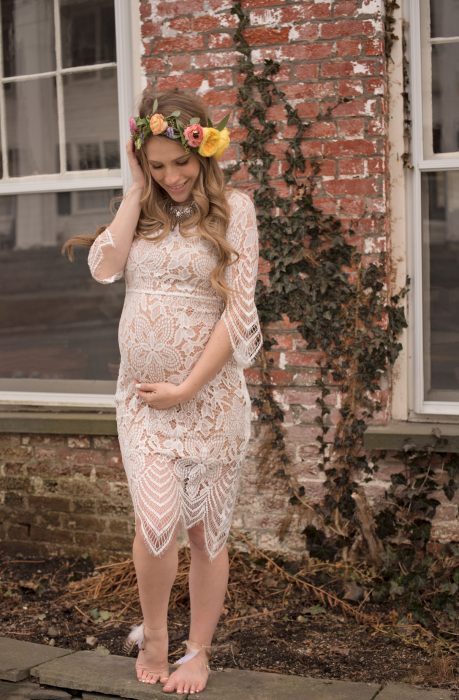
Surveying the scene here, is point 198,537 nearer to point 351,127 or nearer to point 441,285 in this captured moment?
point 441,285

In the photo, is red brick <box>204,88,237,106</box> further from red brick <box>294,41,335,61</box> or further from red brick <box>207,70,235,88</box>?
red brick <box>294,41,335,61</box>

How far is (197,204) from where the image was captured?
11.7ft

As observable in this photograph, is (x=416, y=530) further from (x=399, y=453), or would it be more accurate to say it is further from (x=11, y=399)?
(x=11, y=399)

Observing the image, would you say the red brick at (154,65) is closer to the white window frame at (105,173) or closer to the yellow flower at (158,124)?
the white window frame at (105,173)

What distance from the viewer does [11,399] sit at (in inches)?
222

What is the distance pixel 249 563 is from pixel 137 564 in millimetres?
1557

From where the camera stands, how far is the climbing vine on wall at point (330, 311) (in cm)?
476

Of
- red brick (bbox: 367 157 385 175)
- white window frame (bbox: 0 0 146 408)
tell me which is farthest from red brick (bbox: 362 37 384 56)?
white window frame (bbox: 0 0 146 408)

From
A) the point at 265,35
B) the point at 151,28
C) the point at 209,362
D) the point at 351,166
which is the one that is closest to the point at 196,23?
the point at 151,28

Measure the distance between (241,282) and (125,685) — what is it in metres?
1.47

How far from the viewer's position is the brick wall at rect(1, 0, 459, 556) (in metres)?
4.70

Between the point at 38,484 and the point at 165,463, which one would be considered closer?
the point at 165,463

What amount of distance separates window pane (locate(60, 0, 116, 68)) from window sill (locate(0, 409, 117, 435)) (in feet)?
5.85

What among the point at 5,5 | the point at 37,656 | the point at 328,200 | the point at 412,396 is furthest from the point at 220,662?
the point at 5,5
